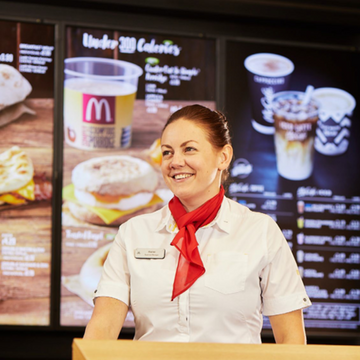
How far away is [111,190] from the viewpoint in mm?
3387

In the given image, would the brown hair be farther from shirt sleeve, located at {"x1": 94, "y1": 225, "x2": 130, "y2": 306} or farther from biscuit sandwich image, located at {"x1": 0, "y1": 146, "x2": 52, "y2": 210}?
biscuit sandwich image, located at {"x1": 0, "y1": 146, "x2": 52, "y2": 210}

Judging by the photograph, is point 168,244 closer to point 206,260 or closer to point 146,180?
point 206,260

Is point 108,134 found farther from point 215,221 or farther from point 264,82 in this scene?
point 215,221

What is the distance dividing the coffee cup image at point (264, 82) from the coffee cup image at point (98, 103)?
Result: 827mm

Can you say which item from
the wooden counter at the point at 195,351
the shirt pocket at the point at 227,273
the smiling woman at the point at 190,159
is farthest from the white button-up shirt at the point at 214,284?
the wooden counter at the point at 195,351

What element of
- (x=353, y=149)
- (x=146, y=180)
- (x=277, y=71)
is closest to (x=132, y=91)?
(x=146, y=180)

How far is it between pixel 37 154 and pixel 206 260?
2.06 meters

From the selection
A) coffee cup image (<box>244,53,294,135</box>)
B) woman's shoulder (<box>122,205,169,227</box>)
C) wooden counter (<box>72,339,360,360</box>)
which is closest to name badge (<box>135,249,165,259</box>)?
woman's shoulder (<box>122,205,169,227</box>)

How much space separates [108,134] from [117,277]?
1976 mm

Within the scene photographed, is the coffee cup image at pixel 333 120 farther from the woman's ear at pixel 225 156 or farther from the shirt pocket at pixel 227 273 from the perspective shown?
the shirt pocket at pixel 227 273

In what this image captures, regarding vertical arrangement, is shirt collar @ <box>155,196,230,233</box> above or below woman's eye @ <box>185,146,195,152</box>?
below

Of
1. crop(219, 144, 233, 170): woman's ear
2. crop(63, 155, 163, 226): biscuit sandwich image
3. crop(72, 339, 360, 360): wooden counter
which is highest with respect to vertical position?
crop(219, 144, 233, 170): woman's ear

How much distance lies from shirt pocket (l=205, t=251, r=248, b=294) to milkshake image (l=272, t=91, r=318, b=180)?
2.27m

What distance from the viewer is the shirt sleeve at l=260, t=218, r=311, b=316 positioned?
1.53 metres
